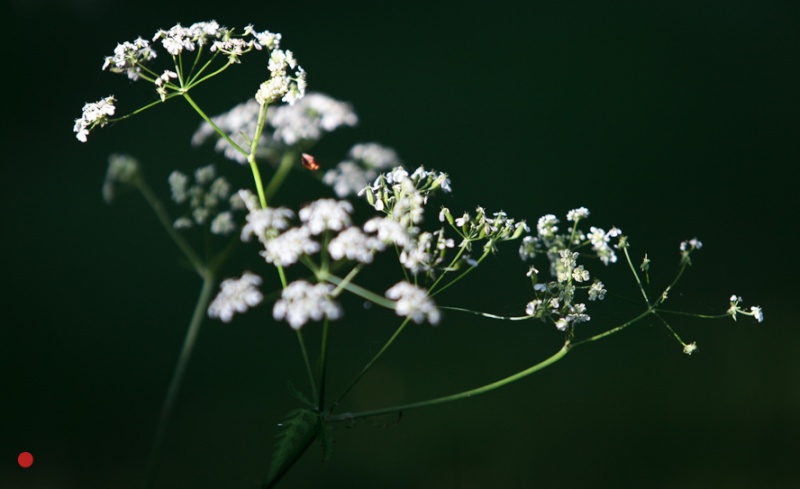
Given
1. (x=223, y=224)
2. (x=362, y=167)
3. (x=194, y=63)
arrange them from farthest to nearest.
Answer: (x=362, y=167) → (x=223, y=224) → (x=194, y=63)

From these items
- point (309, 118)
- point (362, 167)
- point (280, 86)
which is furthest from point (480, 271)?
point (280, 86)

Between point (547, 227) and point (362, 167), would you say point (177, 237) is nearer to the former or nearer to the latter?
point (362, 167)

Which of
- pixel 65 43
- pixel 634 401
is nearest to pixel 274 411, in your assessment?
pixel 634 401

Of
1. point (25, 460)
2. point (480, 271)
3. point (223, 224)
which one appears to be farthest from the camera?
point (480, 271)

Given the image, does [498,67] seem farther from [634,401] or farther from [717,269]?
[634,401]

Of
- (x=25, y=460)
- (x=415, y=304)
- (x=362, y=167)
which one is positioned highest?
(x=362, y=167)

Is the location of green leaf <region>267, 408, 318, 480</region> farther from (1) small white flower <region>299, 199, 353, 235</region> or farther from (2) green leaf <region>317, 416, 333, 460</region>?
(1) small white flower <region>299, 199, 353, 235</region>
